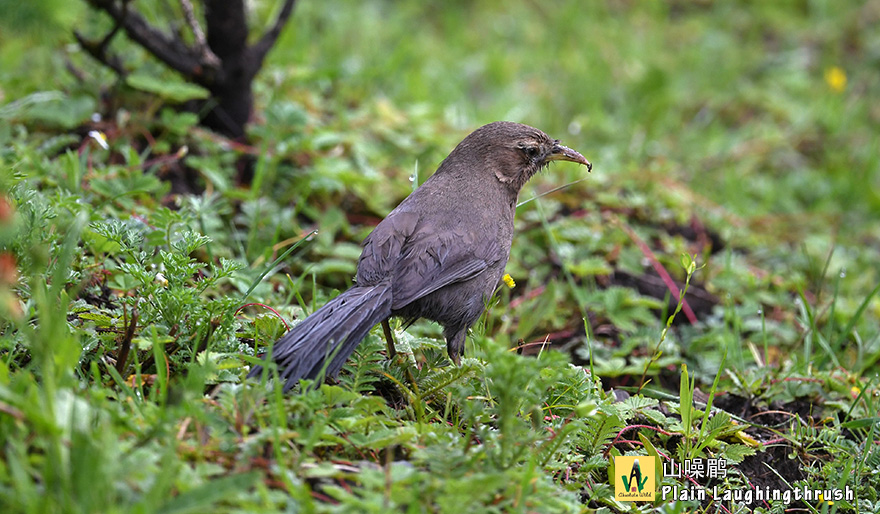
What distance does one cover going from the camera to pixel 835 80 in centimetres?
750

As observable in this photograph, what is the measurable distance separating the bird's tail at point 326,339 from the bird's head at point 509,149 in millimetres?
1093

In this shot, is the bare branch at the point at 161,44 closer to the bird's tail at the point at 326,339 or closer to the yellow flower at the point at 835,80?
the bird's tail at the point at 326,339

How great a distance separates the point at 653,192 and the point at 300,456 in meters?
3.75

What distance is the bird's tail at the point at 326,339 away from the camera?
246cm

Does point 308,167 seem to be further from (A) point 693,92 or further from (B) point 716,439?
(A) point 693,92

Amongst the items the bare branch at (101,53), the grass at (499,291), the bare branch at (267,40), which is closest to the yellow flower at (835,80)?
the grass at (499,291)

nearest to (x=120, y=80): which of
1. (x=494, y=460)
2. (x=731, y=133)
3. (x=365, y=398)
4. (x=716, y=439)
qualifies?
(x=365, y=398)

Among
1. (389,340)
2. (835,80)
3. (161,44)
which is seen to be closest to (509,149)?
(389,340)

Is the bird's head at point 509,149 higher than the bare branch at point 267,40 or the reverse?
the reverse

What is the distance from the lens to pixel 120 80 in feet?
14.6

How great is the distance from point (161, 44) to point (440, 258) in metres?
2.26

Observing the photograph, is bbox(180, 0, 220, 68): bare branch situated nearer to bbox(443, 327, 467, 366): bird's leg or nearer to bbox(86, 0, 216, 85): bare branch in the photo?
bbox(86, 0, 216, 85): bare branch

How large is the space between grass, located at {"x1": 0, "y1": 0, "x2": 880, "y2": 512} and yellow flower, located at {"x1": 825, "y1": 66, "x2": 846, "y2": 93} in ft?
0.22

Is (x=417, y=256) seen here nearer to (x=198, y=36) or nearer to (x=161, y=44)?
(x=198, y=36)
